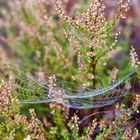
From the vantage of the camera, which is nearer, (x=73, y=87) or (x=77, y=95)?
(x=77, y=95)

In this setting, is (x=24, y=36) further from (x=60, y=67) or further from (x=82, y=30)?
(x=82, y=30)

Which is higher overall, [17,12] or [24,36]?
[17,12]

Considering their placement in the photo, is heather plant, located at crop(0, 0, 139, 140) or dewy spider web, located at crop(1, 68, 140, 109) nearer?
heather plant, located at crop(0, 0, 139, 140)

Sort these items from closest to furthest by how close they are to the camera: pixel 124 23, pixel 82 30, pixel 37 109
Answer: pixel 82 30 → pixel 37 109 → pixel 124 23

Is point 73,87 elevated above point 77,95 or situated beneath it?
elevated above

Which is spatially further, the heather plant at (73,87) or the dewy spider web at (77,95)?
the dewy spider web at (77,95)

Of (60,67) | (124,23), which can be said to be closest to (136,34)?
(124,23)

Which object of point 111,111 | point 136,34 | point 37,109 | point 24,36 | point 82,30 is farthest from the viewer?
point 136,34

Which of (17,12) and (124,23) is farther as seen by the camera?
(124,23)
